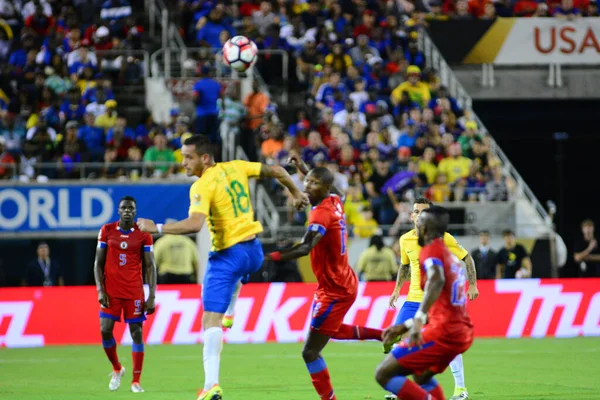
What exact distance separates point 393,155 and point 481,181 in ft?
6.16

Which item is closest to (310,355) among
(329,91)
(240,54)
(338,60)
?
(240,54)

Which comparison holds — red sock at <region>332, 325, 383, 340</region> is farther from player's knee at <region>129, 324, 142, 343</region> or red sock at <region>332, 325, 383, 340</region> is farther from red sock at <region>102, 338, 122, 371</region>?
red sock at <region>102, 338, 122, 371</region>

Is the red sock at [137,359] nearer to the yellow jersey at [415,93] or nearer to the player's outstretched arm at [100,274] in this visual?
the player's outstretched arm at [100,274]

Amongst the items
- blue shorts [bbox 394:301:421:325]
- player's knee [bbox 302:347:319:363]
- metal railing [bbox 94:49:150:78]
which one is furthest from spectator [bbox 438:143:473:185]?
player's knee [bbox 302:347:319:363]

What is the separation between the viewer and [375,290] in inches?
796

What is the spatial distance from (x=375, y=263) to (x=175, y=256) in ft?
11.8

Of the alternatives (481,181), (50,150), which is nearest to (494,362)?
(481,181)

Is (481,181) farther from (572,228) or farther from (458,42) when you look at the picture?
(572,228)

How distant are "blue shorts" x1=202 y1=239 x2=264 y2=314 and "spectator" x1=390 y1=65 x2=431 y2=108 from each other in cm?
1572

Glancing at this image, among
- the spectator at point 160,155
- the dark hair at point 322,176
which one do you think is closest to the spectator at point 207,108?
the spectator at point 160,155

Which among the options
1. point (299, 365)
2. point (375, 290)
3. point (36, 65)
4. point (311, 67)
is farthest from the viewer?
point (311, 67)

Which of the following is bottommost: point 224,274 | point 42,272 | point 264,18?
point 42,272

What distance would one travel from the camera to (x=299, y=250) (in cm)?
953

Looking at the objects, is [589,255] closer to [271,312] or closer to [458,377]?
[271,312]
